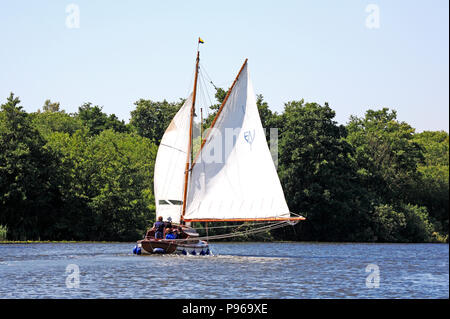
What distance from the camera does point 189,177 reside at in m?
61.5

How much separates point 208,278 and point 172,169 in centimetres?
2064

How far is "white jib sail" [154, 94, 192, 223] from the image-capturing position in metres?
62.3

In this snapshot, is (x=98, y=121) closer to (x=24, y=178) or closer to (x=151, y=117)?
(x=151, y=117)

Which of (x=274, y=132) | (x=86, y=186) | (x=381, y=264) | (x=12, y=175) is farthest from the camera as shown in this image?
(x=274, y=132)

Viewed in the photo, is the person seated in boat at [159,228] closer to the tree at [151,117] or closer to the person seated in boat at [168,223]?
the person seated in boat at [168,223]

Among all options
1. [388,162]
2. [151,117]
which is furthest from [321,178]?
[151,117]

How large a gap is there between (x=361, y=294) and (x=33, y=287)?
16.4m

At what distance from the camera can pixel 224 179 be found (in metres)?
59.4

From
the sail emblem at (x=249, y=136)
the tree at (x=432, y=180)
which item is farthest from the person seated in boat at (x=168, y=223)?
the tree at (x=432, y=180)

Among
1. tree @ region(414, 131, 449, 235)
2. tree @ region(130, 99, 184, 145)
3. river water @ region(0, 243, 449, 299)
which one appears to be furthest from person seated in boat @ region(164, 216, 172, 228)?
tree @ region(130, 99, 184, 145)

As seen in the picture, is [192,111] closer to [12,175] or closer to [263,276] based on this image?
[263,276]

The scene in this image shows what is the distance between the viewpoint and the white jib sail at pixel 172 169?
6228 centimetres

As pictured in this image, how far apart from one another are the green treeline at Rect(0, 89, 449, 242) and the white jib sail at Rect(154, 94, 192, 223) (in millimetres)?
29514
